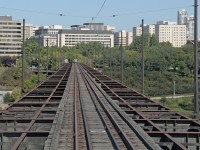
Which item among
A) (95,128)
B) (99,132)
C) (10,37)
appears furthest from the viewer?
(10,37)

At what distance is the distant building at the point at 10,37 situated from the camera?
188 m

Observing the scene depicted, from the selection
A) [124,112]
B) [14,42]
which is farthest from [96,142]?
[14,42]

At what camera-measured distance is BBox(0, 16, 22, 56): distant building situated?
618 feet

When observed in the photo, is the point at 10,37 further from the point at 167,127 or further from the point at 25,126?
the point at 167,127

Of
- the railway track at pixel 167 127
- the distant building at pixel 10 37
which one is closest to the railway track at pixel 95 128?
the railway track at pixel 167 127

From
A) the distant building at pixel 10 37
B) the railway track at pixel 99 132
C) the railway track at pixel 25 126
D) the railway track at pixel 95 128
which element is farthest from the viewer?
the distant building at pixel 10 37

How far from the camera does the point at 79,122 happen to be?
1599 cm

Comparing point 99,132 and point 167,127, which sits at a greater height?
point 167,127

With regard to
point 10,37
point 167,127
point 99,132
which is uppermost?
point 10,37

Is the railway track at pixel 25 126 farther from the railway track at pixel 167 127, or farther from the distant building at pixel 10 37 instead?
the distant building at pixel 10 37

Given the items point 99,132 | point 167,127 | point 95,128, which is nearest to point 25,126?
point 95,128

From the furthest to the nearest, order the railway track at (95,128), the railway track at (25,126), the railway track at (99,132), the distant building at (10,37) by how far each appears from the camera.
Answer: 1. the distant building at (10,37)
2. the railway track at (25,126)
3. the railway track at (95,128)
4. the railway track at (99,132)

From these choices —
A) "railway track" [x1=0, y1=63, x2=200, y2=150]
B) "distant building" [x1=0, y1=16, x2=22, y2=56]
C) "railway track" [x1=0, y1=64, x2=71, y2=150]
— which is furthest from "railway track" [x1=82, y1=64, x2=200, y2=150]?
"distant building" [x1=0, y1=16, x2=22, y2=56]

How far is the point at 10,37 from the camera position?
623 ft
